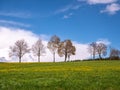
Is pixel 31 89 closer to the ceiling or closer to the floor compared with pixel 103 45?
closer to the floor

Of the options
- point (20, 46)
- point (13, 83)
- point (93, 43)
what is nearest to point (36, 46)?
point (20, 46)

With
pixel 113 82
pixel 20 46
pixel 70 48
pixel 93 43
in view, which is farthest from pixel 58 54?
pixel 113 82

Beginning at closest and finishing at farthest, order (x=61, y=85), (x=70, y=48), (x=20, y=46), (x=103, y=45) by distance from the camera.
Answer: (x=61, y=85)
(x=20, y=46)
(x=70, y=48)
(x=103, y=45)

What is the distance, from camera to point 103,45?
170625mm

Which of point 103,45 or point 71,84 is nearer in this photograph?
point 71,84

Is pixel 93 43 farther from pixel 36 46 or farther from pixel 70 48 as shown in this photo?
pixel 36 46

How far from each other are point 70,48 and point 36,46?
16.0 metres

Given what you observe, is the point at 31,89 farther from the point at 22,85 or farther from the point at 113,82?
the point at 113,82

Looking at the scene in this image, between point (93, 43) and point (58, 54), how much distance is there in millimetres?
36351

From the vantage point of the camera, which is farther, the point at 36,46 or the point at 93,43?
the point at 93,43

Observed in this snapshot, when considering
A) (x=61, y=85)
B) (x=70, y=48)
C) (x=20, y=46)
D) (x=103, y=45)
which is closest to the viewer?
(x=61, y=85)

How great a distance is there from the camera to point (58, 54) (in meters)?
143

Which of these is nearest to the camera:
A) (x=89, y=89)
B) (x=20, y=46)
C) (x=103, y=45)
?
(x=89, y=89)

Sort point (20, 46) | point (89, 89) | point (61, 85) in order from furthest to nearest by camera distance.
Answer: point (20, 46)
point (61, 85)
point (89, 89)
